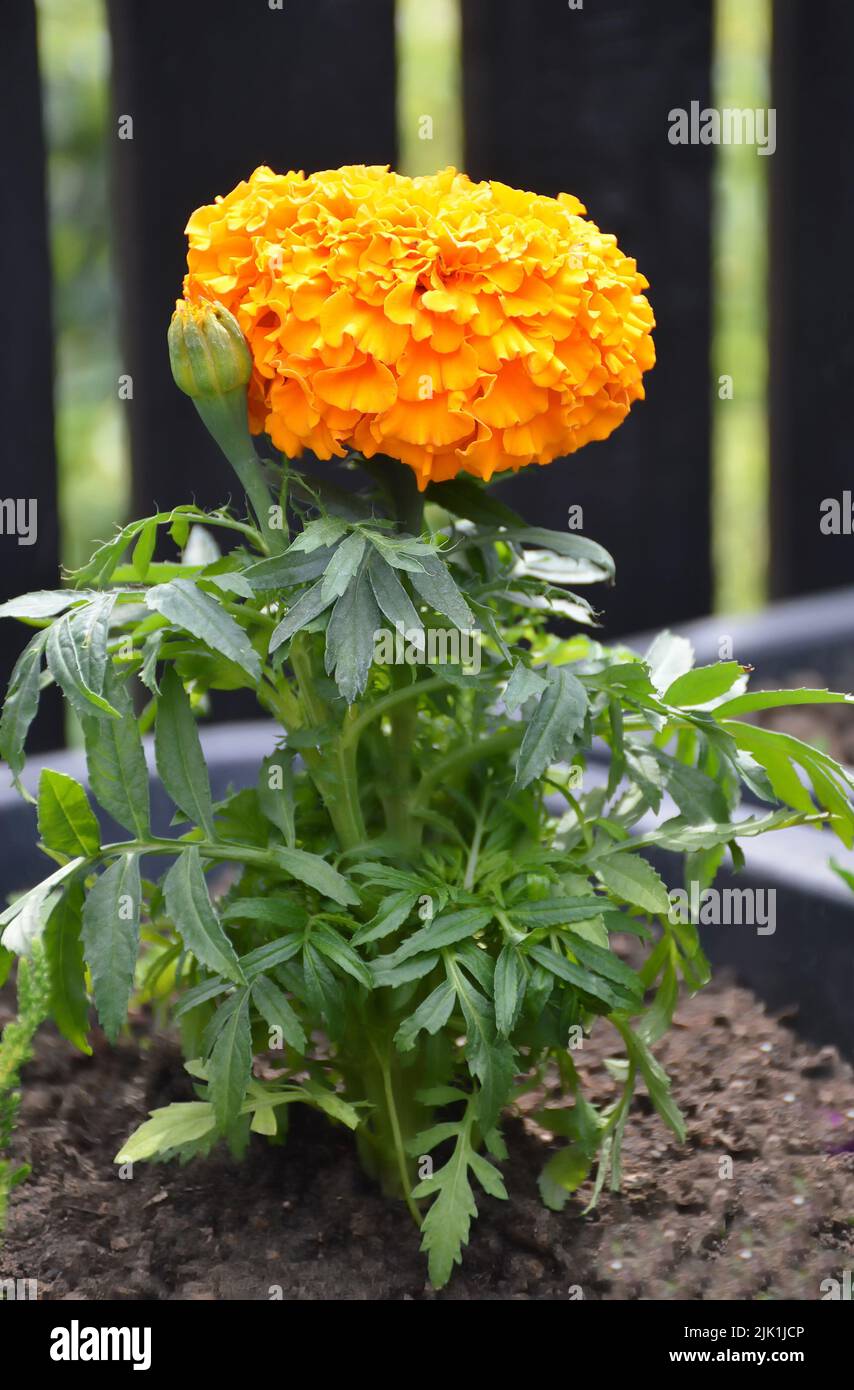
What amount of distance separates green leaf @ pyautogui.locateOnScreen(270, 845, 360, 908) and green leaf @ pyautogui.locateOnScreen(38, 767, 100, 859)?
0.15 meters

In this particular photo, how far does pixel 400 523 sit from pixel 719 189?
162 centimetres

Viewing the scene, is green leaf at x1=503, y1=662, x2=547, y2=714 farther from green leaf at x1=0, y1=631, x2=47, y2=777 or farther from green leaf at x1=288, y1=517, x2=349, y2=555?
green leaf at x1=0, y1=631, x2=47, y2=777

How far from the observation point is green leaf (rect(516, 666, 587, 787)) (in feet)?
3.31

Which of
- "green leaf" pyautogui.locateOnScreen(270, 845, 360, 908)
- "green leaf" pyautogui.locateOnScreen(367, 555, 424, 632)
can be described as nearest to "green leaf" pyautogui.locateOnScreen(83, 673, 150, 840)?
"green leaf" pyautogui.locateOnScreen(270, 845, 360, 908)

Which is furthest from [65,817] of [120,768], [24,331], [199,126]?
[199,126]

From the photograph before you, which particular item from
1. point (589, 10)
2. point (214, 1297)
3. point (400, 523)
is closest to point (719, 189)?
point (589, 10)

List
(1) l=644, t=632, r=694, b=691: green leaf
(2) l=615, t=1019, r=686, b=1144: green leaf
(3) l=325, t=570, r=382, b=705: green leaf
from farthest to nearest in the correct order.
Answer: (1) l=644, t=632, r=694, b=691: green leaf < (2) l=615, t=1019, r=686, b=1144: green leaf < (3) l=325, t=570, r=382, b=705: green leaf

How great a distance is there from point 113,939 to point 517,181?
62.6 inches

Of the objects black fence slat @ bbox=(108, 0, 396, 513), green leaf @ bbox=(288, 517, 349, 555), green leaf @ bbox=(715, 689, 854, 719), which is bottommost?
green leaf @ bbox=(715, 689, 854, 719)

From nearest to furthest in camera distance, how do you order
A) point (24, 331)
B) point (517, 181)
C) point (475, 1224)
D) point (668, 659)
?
point (475, 1224) → point (668, 659) → point (24, 331) → point (517, 181)

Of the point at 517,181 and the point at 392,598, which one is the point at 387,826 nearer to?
the point at 392,598

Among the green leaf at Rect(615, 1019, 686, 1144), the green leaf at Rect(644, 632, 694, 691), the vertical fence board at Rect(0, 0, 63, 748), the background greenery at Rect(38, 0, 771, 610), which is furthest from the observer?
the background greenery at Rect(38, 0, 771, 610)

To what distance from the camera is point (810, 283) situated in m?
2.69
